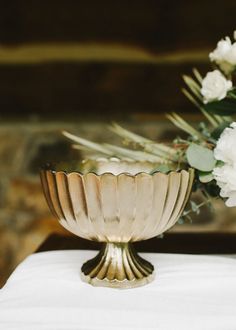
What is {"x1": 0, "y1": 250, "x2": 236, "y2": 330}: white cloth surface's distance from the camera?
0.59 metres

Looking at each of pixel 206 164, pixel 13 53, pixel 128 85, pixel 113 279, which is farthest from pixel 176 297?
pixel 13 53

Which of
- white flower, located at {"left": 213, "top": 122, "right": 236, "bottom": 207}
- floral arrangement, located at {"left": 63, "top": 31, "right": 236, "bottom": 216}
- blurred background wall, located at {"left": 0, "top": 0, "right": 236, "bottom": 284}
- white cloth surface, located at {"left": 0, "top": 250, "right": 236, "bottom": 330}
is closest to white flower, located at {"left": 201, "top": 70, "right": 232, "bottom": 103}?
floral arrangement, located at {"left": 63, "top": 31, "right": 236, "bottom": 216}

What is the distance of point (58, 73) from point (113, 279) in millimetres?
1072

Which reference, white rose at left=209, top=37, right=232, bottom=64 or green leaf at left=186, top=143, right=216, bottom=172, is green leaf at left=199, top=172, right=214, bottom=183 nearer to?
A: green leaf at left=186, top=143, right=216, bottom=172

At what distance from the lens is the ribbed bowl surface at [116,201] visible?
627 millimetres

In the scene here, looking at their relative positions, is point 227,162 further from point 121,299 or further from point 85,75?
point 85,75

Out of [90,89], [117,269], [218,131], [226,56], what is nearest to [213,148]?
[218,131]

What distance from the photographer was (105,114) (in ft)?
5.50

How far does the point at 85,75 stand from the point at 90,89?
0.05m

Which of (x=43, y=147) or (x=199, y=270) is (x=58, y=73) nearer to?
(x=43, y=147)

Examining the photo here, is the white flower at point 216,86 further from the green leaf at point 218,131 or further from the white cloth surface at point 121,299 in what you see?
the white cloth surface at point 121,299

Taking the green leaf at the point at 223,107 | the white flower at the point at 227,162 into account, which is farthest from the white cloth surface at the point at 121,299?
the green leaf at the point at 223,107

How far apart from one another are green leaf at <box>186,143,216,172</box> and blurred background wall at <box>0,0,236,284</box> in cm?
86

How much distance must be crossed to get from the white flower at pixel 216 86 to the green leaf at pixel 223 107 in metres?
0.02
